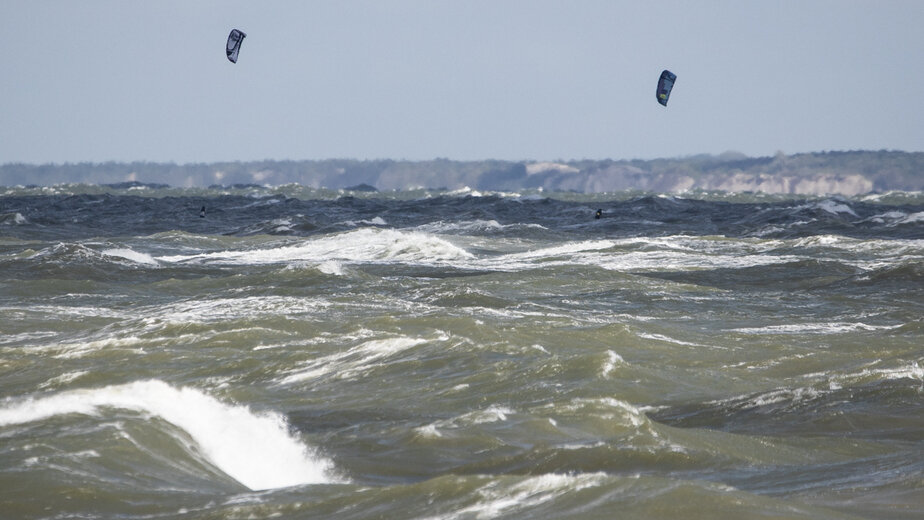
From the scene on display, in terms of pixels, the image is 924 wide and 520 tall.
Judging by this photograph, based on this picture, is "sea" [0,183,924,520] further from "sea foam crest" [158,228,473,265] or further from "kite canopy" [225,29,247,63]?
"kite canopy" [225,29,247,63]

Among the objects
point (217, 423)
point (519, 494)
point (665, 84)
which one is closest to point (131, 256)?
point (217, 423)

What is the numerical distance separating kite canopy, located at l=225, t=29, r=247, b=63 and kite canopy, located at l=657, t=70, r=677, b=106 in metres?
13.7

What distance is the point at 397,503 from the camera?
6.43 m

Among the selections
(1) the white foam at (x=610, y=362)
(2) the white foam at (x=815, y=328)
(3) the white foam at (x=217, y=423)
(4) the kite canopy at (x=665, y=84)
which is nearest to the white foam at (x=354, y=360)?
(3) the white foam at (x=217, y=423)

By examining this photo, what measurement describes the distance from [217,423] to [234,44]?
33367mm

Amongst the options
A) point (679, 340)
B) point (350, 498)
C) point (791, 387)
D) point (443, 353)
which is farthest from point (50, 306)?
point (350, 498)

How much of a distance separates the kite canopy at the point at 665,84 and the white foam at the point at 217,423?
31.4 m

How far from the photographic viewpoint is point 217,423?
945cm

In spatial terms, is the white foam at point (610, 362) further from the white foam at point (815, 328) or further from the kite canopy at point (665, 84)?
the kite canopy at point (665, 84)

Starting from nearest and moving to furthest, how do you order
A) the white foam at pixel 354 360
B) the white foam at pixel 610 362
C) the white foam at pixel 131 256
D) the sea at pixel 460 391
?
the sea at pixel 460 391 < the white foam at pixel 610 362 < the white foam at pixel 354 360 < the white foam at pixel 131 256

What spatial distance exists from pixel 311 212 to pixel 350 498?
51911 mm

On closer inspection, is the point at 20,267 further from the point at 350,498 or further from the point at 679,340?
the point at 350,498

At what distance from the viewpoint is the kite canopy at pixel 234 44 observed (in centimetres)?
4059

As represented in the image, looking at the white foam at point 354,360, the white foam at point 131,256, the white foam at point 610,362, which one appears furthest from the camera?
the white foam at point 131,256
